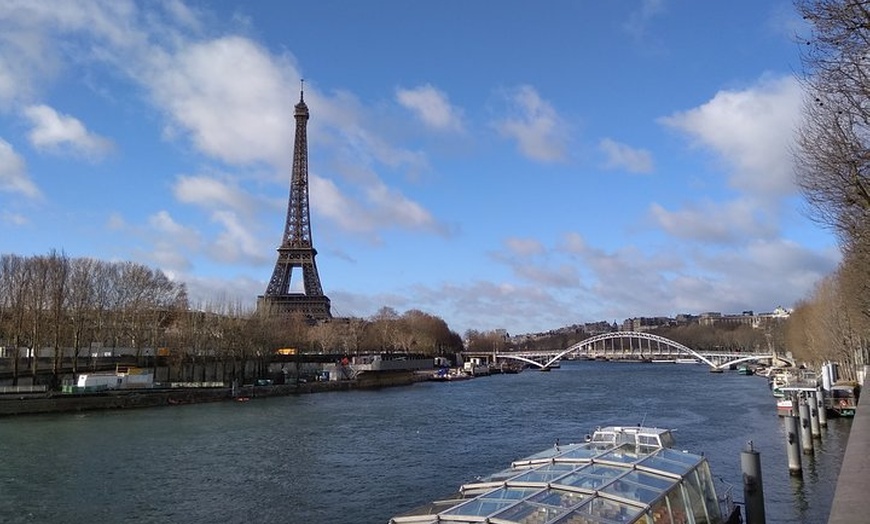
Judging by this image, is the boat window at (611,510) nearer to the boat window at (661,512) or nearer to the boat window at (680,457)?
the boat window at (661,512)

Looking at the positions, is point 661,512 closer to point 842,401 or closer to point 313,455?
point 313,455

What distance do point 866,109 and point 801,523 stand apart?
1141cm

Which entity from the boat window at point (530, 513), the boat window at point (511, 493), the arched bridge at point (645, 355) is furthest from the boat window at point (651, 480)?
the arched bridge at point (645, 355)

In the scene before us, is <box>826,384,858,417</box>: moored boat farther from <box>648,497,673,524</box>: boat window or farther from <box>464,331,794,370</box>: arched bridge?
<box>464,331,794,370</box>: arched bridge

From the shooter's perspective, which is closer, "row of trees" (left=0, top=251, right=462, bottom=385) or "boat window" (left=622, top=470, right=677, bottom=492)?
"boat window" (left=622, top=470, right=677, bottom=492)

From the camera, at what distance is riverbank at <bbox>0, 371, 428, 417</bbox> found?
40031 mm

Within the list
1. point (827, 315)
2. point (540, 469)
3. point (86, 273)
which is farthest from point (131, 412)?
point (827, 315)

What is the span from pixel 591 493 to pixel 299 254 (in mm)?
99350

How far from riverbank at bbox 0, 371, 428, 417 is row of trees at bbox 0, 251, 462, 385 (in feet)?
20.7

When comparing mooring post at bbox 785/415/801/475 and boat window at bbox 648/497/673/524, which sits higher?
boat window at bbox 648/497/673/524

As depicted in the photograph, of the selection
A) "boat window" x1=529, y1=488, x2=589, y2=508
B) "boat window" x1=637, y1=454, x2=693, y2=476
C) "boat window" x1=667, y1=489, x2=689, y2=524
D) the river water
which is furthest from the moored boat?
"boat window" x1=529, y1=488, x2=589, y2=508

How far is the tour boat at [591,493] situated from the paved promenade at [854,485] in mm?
2801

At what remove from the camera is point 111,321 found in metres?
57.6

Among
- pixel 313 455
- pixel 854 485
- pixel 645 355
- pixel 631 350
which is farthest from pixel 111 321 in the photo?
pixel 631 350
